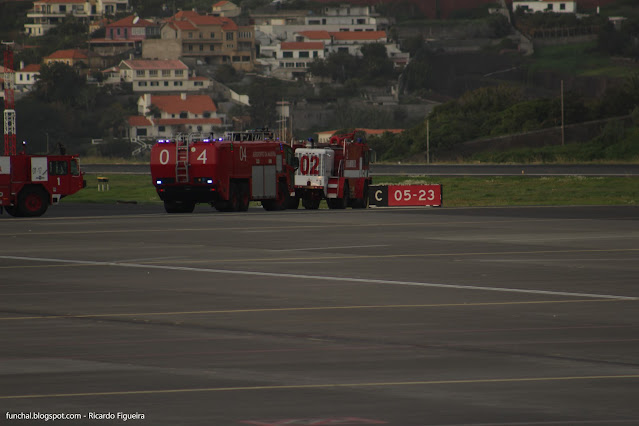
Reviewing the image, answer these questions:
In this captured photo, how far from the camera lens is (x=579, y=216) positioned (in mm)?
44250

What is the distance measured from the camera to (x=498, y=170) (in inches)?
3297

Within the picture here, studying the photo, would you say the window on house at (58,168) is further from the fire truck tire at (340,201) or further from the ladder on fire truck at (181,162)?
the fire truck tire at (340,201)

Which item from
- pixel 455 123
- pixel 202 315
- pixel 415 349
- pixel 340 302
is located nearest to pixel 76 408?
pixel 415 349

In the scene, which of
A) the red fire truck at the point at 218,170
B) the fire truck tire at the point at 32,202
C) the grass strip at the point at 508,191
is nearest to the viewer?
the fire truck tire at the point at 32,202

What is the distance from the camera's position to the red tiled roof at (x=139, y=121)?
194125 millimetres

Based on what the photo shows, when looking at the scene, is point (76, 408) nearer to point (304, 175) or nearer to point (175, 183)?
point (175, 183)

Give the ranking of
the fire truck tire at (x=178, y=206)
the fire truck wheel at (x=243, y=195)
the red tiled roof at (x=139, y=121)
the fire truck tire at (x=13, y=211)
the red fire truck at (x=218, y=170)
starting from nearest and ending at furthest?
the fire truck tire at (x=13, y=211)
the red fire truck at (x=218, y=170)
the fire truck tire at (x=178, y=206)
the fire truck wheel at (x=243, y=195)
the red tiled roof at (x=139, y=121)

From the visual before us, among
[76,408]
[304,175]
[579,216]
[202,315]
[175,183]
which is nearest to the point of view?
[76,408]

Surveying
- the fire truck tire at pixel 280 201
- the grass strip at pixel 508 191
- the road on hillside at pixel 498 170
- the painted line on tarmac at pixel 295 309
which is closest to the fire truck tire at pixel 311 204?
the fire truck tire at pixel 280 201

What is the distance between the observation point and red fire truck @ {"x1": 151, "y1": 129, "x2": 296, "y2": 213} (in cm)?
4750

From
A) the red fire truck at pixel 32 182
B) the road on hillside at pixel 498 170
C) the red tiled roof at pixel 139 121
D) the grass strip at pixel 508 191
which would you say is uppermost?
the red tiled roof at pixel 139 121

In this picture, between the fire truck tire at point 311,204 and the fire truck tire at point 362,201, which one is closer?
the fire truck tire at point 311,204

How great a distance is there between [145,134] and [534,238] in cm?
16352

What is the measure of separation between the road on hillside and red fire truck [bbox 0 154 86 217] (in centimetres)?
3474
